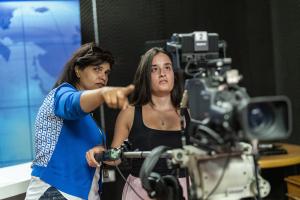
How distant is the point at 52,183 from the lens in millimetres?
1538

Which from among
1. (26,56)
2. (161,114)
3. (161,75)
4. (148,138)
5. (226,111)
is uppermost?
(26,56)

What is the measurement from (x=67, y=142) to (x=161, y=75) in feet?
2.25

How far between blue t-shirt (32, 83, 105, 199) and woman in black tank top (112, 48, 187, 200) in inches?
15.0

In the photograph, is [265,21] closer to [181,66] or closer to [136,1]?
[136,1]

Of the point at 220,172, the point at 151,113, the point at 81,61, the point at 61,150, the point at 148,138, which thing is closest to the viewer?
the point at 220,172

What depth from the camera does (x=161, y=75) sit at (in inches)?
78.5

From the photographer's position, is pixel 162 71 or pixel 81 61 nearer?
pixel 81 61

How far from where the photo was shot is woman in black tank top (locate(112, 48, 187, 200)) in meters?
1.91

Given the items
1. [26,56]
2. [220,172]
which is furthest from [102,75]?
[26,56]

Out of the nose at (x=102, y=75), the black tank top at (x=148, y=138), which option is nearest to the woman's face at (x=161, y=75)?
the black tank top at (x=148, y=138)

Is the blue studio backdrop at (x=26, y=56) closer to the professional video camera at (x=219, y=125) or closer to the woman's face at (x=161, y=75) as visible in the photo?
the woman's face at (x=161, y=75)

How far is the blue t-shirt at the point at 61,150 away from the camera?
1499 millimetres

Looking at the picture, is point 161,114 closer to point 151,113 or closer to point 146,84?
point 151,113

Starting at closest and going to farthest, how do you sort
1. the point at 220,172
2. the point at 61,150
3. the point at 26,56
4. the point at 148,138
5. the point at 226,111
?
the point at 226,111 < the point at 220,172 < the point at 61,150 < the point at 148,138 < the point at 26,56
